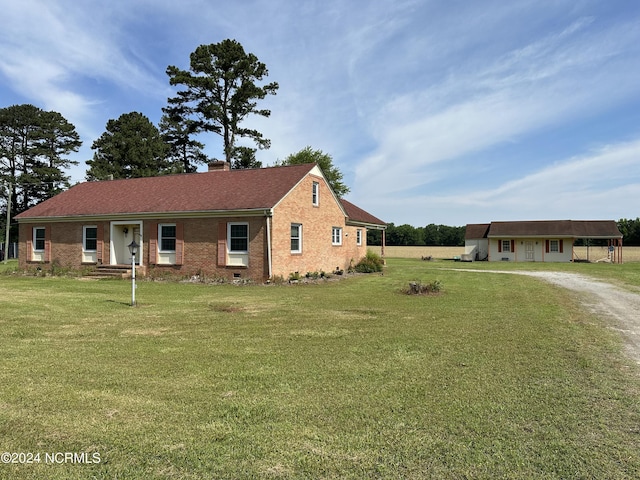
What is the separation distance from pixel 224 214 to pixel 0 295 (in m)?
8.33

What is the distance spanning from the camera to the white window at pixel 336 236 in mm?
23805

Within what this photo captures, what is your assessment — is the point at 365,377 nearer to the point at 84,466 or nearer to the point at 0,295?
the point at 84,466

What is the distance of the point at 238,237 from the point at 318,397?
570 inches

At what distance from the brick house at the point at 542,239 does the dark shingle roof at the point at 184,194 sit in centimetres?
2964

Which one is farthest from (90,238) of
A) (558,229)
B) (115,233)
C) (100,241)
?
(558,229)

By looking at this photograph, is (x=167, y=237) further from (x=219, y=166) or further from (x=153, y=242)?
(x=219, y=166)

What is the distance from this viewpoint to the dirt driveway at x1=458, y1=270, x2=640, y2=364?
7980mm

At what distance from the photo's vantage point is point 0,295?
1352 cm

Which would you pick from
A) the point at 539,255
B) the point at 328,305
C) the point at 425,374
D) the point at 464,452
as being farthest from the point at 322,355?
the point at 539,255

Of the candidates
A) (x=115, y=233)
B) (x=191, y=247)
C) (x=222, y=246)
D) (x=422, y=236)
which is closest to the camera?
(x=222, y=246)

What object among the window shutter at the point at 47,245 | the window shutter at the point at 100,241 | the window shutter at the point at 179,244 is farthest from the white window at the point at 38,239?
the window shutter at the point at 179,244

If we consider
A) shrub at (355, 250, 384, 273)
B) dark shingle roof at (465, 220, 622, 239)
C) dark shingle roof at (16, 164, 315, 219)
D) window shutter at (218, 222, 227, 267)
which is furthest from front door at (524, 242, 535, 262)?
window shutter at (218, 222, 227, 267)

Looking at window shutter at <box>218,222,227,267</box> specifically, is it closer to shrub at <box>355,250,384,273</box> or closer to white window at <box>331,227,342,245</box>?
white window at <box>331,227,342,245</box>

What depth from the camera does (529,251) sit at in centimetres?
4300
